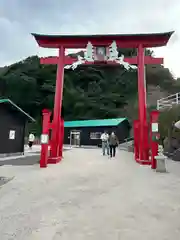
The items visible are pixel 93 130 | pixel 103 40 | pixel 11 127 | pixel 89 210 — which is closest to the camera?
pixel 89 210

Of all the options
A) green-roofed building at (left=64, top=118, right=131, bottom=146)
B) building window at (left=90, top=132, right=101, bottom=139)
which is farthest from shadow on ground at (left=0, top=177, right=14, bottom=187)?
building window at (left=90, top=132, right=101, bottom=139)

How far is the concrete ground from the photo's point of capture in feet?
10.7

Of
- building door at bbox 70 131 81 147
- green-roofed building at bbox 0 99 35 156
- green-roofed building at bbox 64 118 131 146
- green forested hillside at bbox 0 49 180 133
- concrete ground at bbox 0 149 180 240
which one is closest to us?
concrete ground at bbox 0 149 180 240

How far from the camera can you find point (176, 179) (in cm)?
739

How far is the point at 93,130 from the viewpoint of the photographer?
32375mm

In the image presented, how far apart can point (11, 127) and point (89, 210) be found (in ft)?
39.6

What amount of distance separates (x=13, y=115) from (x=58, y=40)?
5.63 metres

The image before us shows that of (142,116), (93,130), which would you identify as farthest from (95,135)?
(142,116)

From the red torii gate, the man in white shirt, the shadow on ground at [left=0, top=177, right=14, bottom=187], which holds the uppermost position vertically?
the red torii gate

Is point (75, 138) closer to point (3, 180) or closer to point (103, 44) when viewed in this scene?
point (103, 44)

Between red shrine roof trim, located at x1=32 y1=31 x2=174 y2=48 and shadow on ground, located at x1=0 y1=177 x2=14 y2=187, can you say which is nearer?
shadow on ground, located at x1=0 y1=177 x2=14 y2=187

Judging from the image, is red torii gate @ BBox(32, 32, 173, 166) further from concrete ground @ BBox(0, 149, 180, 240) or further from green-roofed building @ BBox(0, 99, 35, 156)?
concrete ground @ BBox(0, 149, 180, 240)

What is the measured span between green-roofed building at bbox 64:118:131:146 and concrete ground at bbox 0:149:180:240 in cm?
2454

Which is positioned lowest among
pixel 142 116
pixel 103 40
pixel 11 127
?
pixel 11 127
